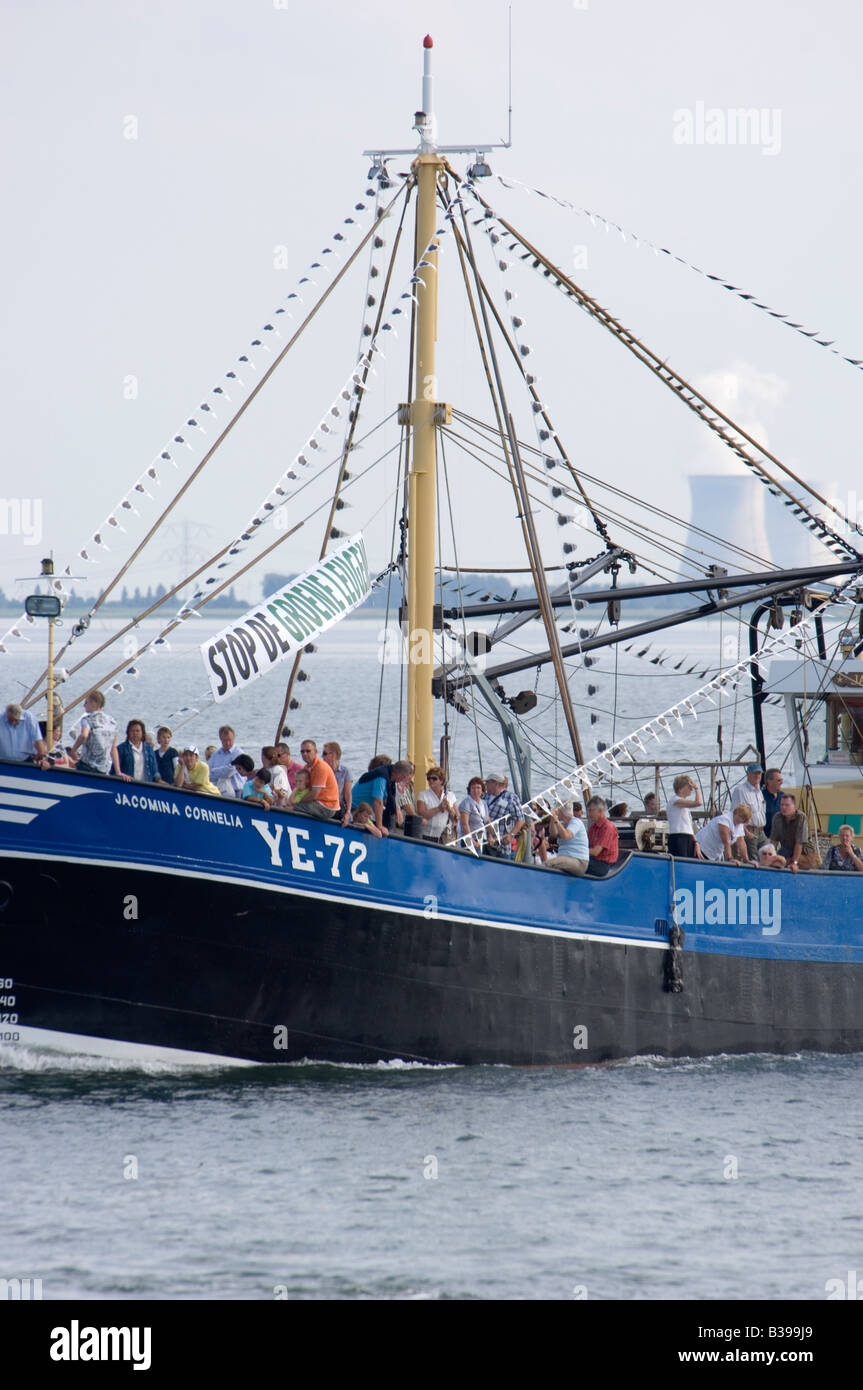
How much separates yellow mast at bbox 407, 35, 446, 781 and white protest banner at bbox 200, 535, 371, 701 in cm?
64

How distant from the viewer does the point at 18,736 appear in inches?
688

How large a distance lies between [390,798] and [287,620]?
210 centimetres

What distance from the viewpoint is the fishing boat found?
55.9 feet

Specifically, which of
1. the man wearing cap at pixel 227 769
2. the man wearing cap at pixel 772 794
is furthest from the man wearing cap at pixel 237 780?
the man wearing cap at pixel 772 794

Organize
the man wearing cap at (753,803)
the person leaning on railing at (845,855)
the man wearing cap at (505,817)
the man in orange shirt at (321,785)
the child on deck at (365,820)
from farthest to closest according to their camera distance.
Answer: the person leaning on railing at (845,855) → the man wearing cap at (753,803) → the man wearing cap at (505,817) → the man in orange shirt at (321,785) → the child on deck at (365,820)

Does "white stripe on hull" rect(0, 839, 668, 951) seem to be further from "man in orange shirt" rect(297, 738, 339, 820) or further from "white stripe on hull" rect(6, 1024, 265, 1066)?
"white stripe on hull" rect(6, 1024, 265, 1066)

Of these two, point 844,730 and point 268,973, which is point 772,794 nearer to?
point 844,730

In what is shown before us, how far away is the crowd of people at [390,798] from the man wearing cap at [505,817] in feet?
0.03

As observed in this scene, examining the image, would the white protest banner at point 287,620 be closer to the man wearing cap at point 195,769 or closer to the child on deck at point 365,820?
the man wearing cap at point 195,769

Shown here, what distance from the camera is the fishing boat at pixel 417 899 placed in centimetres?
1703

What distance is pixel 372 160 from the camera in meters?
19.9

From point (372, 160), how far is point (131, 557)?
510 cm

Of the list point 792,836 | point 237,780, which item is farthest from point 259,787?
point 792,836
